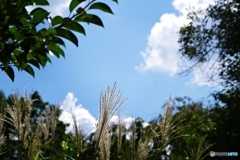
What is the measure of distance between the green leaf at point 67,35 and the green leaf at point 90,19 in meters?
0.05

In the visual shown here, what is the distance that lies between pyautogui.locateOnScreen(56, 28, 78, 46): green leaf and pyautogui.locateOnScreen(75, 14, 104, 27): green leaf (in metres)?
0.05

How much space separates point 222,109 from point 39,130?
6.58m

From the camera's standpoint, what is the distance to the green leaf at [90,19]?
4.47ft

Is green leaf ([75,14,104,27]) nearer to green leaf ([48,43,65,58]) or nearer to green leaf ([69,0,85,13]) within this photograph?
green leaf ([69,0,85,13])

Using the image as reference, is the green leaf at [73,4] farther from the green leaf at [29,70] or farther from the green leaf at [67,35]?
the green leaf at [29,70]

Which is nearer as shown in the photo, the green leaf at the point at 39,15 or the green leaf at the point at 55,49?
the green leaf at the point at 39,15

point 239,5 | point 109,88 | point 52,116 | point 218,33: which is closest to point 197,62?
point 218,33

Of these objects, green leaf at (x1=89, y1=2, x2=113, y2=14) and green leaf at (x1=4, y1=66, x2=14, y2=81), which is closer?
green leaf at (x1=89, y1=2, x2=113, y2=14)

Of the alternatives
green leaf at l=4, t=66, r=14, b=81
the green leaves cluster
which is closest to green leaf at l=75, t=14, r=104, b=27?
the green leaves cluster

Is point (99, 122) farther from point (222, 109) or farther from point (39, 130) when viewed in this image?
point (222, 109)

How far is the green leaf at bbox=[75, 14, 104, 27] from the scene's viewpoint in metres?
1.36

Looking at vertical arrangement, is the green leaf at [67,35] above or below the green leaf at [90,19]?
below

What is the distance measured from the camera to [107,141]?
70.9 inches

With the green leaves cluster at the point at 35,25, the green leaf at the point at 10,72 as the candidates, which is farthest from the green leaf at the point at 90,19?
the green leaf at the point at 10,72
